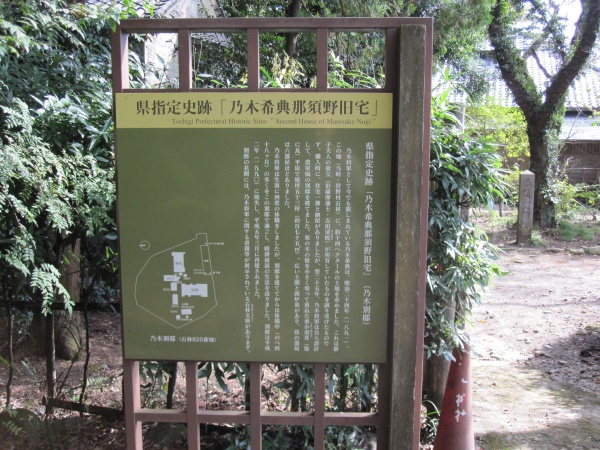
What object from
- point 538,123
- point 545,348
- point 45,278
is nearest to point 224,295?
point 45,278

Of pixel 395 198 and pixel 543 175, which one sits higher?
pixel 543 175

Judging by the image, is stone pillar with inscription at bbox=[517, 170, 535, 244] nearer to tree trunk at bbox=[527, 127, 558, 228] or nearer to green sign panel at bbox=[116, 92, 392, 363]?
tree trunk at bbox=[527, 127, 558, 228]

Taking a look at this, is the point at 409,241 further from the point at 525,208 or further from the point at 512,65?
the point at 512,65

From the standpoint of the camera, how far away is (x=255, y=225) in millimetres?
2285

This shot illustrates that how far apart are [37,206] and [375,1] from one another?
6.16 metres

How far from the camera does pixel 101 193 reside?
268 centimetres

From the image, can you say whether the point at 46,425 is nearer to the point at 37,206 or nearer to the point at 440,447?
the point at 37,206

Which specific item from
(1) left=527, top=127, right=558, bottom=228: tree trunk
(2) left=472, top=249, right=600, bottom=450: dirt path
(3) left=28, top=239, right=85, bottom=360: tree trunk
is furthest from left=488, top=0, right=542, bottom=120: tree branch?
(3) left=28, top=239, right=85, bottom=360: tree trunk

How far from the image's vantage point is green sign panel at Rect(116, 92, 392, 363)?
2227mm

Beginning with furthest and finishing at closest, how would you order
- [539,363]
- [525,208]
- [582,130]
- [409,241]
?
1. [582,130]
2. [525,208]
3. [539,363]
4. [409,241]

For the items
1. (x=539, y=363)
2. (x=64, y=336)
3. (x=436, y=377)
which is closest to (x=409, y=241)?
(x=436, y=377)

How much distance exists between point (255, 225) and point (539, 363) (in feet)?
14.0

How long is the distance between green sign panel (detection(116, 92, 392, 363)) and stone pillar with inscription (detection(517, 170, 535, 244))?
37.3ft

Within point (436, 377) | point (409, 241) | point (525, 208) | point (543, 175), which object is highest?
point (543, 175)
